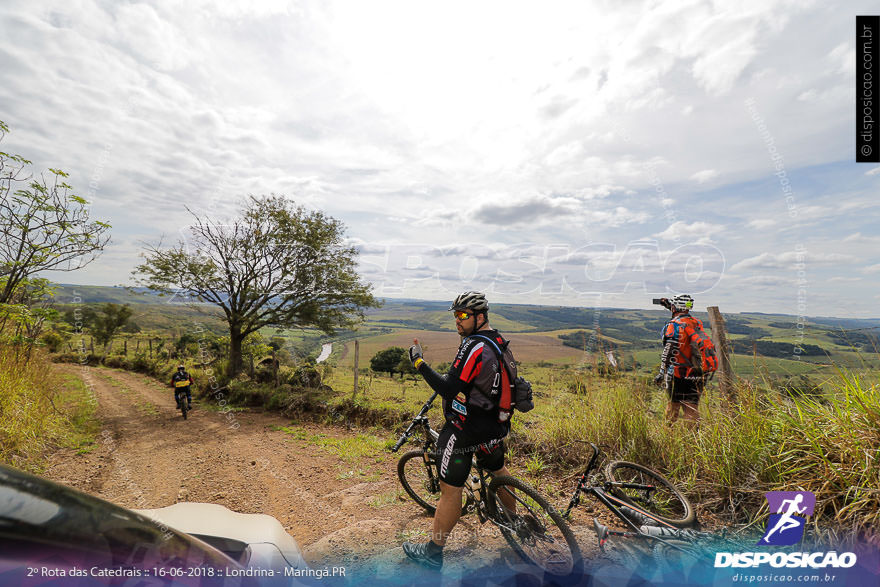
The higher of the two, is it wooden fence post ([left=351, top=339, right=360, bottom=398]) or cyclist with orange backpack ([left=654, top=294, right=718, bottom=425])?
cyclist with orange backpack ([left=654, top=294, right=718, bottom=425])

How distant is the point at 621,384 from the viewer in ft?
18.6

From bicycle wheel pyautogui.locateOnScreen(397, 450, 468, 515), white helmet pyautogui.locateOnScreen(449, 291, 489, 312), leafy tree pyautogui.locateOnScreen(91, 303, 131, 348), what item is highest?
white helmet pyautogui.locateOnScreen(449, 291, 489, 312)

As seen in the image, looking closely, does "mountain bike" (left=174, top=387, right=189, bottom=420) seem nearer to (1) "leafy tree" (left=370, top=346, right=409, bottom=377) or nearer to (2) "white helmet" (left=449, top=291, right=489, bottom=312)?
(1) "leafy tree" (left=370, top=346, right=409, bottom=377)

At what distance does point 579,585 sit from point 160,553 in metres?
3.44

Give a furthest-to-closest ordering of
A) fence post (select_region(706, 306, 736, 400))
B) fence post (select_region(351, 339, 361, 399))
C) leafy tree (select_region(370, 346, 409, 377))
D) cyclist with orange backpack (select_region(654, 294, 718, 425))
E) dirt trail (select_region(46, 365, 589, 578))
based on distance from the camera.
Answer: leafy tree (select_region(370, 346, 409, 377))
fence post (select_region(351, 339, 361, 399))
cyclist with orange backpack (select_region(654, 294, 718, 425))
fence post (select_region(706, 306, 736, 400))
dirt trail (select_region(46, 365, 589, 578))

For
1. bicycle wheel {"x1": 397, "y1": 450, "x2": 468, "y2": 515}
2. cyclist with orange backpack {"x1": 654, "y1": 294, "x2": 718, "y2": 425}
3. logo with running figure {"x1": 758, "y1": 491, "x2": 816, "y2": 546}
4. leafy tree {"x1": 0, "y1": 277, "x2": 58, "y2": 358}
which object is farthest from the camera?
leafy tree {"x1": 0, "y1": 277, "x2": 58, "y2": 358}

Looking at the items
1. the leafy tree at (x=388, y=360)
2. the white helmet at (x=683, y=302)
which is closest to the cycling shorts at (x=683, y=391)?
the white helmet at (x=683, y=302)

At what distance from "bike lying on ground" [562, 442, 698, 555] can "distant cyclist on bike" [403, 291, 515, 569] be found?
886 mm

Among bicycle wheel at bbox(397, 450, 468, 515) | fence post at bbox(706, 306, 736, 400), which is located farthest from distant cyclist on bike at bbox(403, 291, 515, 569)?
fence post at bbox(706, 306, 736, 400)

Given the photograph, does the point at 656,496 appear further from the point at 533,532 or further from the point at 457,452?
the point at 457,452

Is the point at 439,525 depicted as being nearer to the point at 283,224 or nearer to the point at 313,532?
the point at 313,532

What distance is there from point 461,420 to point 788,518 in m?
3.22

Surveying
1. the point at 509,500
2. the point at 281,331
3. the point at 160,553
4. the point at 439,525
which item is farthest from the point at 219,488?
the point at 281,331

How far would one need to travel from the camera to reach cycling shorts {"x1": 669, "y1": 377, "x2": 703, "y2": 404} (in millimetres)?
5384
